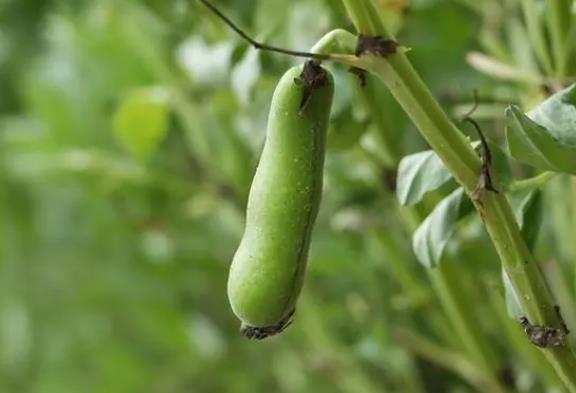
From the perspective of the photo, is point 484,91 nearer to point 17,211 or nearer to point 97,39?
point 97,39

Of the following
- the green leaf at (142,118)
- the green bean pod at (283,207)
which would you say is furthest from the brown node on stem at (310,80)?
the green leaf at (142,118)

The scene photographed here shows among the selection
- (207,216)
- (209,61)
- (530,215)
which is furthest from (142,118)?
(530,215)

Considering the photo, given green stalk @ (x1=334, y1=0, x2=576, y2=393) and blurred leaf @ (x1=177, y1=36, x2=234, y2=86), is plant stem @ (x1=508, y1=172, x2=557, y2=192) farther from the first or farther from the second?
blurred leaf @ (x1=177, y1=36, x2=234, y2=86)

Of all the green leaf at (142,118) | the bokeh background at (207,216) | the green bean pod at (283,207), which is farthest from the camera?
the green leaf at (142,118)

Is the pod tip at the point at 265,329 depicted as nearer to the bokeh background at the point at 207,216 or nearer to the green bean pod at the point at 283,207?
the green bean pod at the point at 283,207

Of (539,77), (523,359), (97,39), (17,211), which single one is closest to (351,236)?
(523,359)
